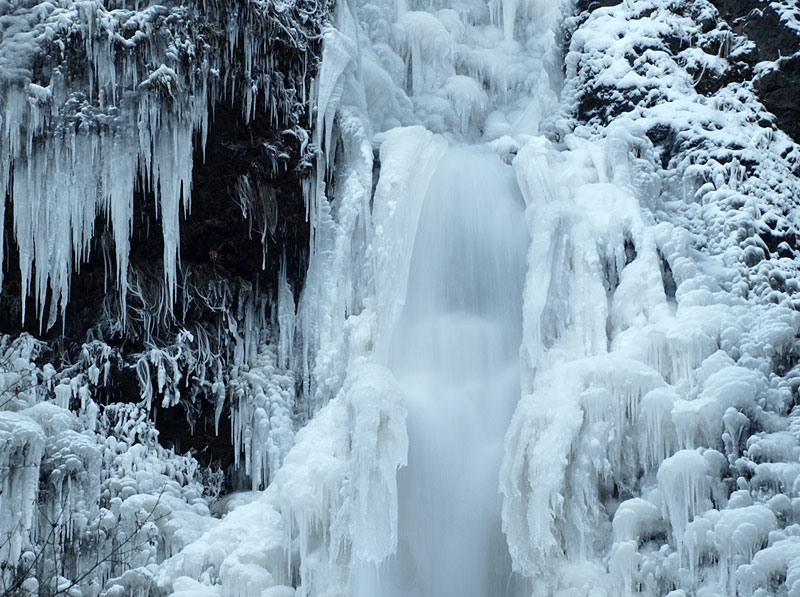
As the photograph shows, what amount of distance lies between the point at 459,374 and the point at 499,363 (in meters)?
0.37

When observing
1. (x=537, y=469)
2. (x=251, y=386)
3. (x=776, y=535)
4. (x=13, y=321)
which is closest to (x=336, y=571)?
(x=537, y=469)

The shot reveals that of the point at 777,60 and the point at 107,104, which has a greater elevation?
the point at 777,60

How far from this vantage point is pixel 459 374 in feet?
28.9

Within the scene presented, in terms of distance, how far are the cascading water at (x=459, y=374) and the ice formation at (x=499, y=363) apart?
0.07ft

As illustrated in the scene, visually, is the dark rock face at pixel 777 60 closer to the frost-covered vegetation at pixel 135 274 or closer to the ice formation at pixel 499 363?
the ice formation at pixel 499 363

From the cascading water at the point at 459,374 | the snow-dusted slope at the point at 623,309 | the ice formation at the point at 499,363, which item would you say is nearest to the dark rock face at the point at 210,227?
the ice formation at the point at 499,363

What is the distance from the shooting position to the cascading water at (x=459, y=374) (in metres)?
8.16

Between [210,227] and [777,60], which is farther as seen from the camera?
[777,60]

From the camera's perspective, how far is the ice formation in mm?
7559

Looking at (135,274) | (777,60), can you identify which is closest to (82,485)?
(135,274)

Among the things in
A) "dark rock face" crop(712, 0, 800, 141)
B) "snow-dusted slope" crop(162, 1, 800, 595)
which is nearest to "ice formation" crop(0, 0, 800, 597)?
"snow-dusted slope" crop(162, 1, 800, 595)

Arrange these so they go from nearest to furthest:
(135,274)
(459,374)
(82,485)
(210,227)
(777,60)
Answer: (82,485), (459,374), (210,227), (135,274), (777,60)

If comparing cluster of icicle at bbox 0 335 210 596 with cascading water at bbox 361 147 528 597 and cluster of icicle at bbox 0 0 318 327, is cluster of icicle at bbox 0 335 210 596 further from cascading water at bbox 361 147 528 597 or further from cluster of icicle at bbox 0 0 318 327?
cascading water at bbox 361 147 528 597

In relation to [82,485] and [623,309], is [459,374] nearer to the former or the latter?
[623,309]
